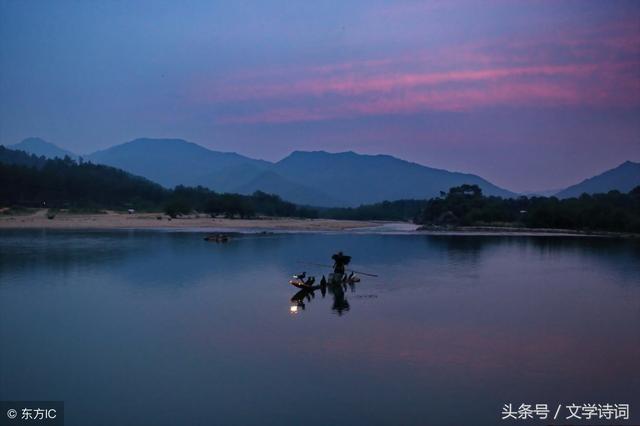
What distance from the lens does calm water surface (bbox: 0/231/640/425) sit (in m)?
12.3

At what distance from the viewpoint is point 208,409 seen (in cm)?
1180

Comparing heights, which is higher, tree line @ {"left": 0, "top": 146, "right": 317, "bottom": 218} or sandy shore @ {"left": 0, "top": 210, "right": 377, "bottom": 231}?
tree line @ {"left": 0, "top": 146, "right": 317, "bottom": 218}

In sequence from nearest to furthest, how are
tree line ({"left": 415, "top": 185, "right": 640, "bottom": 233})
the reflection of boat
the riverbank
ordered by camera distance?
the reflection of boat < the riverbank < tree line ({"left": 415, "top": 185, "right": 640, "bottom": 233})

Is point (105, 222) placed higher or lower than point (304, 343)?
higher

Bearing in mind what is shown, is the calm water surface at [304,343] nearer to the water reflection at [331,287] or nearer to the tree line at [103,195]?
the water reflection at [331,287]

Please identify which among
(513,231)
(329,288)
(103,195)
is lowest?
(329,288)

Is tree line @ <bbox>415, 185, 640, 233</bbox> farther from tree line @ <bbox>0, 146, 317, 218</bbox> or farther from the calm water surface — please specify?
the calm water surface

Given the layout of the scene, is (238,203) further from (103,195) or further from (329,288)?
(329,288)

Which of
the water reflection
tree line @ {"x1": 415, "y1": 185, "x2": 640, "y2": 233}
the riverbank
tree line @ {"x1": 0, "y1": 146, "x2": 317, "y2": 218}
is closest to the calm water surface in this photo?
the water reflection

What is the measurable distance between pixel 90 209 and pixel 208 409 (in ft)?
268

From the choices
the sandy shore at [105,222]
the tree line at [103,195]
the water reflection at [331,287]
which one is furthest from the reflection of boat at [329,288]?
the tree line at [103,195]

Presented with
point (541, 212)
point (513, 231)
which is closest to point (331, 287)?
point (513, 231)

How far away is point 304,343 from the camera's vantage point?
17.0m

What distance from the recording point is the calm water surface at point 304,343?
40.3ft
